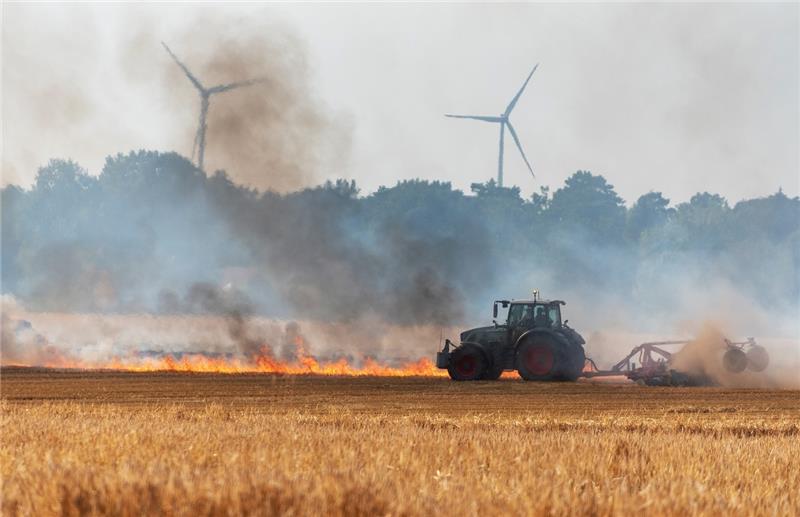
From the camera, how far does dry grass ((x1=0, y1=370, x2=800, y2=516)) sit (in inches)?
448

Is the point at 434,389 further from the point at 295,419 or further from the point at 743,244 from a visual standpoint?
the point at 743,244

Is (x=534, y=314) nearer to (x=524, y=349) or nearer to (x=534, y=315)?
(x=534, y=315)

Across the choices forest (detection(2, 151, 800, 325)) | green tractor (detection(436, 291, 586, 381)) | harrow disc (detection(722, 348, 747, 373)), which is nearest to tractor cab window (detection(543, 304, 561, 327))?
green tractor (detection(436, 291, 586, 381))

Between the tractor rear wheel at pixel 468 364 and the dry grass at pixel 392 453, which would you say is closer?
the dry grass at pixel 392 453

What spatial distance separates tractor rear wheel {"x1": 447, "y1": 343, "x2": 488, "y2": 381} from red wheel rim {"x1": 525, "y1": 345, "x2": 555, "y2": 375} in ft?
5.39

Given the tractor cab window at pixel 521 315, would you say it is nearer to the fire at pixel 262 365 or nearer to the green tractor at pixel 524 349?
the green tractor at pixel 524 349

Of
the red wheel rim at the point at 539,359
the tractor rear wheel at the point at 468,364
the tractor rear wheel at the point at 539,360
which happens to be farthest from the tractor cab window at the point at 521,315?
Result: the tractor rear wheel at the point at 468,364

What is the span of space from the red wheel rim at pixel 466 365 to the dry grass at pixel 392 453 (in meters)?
5.24

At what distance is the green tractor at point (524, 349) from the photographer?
139 feet

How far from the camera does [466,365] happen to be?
43.8m

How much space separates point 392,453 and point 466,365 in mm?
26903

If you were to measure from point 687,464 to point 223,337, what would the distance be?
138 feet

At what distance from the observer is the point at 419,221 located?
323 ft

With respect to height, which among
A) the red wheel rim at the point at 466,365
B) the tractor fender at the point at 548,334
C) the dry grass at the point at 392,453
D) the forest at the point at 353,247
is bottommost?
the dry grass at the point at 392,453
